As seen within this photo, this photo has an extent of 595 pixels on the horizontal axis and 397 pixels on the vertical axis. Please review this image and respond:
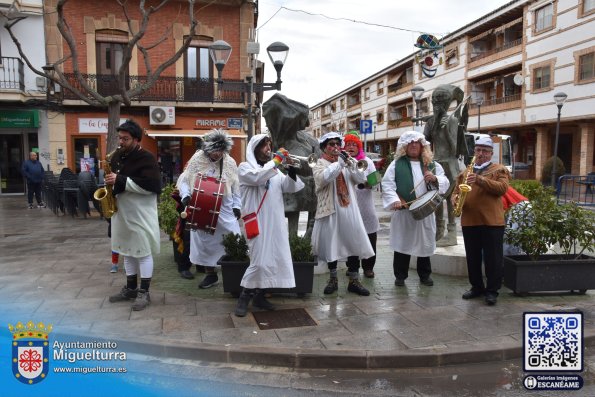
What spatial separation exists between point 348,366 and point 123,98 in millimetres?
9917

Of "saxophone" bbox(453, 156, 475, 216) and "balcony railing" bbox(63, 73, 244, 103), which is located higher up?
"balcony railing" bbox(63, 73, 244, 103)

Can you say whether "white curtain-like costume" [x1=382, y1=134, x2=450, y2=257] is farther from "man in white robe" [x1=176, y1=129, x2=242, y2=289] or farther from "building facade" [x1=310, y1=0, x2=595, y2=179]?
"building facade" [x1=310, y1=0, x2=595, y2=179]

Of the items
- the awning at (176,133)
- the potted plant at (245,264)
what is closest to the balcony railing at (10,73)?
the awning at (176,133)

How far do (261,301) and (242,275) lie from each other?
0.43 meters

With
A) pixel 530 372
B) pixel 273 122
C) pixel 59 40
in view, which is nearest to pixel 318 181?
pixel 273 122

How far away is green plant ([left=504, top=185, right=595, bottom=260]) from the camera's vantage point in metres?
5.66

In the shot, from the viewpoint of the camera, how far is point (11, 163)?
20.8m

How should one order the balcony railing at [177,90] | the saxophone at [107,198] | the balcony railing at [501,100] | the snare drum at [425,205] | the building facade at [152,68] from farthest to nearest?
the balcony railing at [501,100], the balcony railing at [177,90], the building facade at [152,68], the snare drum at [425,205], the saxophone at [107,198]

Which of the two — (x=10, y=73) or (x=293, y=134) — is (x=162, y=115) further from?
(x=293, y=134)

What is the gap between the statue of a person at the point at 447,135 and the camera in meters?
7.05

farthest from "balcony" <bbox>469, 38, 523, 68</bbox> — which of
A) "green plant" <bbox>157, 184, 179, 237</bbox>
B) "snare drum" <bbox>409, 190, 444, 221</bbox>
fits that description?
"green plant" <bbox>157, 184, 179, 237</bbox>

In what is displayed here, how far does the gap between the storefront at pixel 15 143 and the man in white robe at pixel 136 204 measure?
17018 millimetres

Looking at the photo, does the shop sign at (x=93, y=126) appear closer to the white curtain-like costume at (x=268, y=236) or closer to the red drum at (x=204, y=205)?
the red drum at (x=204, y=205)

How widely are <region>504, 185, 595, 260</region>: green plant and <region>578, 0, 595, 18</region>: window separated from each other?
22.3 meters
